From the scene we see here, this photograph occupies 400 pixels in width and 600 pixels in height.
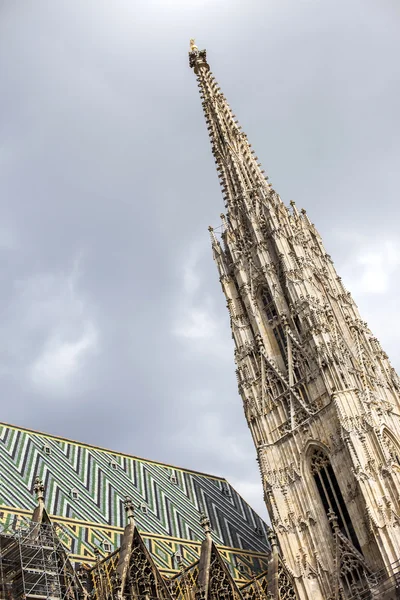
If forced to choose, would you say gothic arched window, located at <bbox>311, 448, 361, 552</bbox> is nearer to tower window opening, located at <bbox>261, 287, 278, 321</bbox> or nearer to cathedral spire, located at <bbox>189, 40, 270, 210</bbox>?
tower window opening, located at <bbox>261, 287, 278, 321</bbox>

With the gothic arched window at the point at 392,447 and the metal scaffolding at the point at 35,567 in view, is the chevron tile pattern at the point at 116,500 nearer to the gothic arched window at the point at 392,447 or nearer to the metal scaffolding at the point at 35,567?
the metal scaffolding at the point at 35,567

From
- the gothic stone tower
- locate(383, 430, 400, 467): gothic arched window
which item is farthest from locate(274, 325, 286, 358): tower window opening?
locate(383, 430, 400, 467): gothic arched window

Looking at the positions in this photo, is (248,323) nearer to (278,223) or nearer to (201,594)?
(278,223)

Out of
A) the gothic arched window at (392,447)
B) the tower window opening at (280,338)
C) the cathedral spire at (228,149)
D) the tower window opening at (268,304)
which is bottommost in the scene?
the gothic arched window at (392,447)

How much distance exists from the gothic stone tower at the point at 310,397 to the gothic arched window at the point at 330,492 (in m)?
0.04

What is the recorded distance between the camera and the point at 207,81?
47781 mm

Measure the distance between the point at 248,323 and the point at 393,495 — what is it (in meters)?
11.9

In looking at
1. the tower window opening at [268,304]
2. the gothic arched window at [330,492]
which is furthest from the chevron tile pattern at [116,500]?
the tower window opening at [268,304]

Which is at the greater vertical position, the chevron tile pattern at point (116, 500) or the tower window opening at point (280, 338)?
the tower window opening at point (280, 338)

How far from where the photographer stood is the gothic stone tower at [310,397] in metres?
25.9

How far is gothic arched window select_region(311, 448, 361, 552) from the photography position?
26.6 m

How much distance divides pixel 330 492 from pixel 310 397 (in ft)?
13.1

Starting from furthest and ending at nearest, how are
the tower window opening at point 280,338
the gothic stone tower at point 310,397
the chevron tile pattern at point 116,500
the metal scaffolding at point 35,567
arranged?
the tower window opening at point 280,338 < the chevron tile pattern at point 116,500 < the gothic stone tower at point 310,397 < the metal scaffolding at point 35,567

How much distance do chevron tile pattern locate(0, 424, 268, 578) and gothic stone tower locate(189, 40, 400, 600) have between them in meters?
4.07
